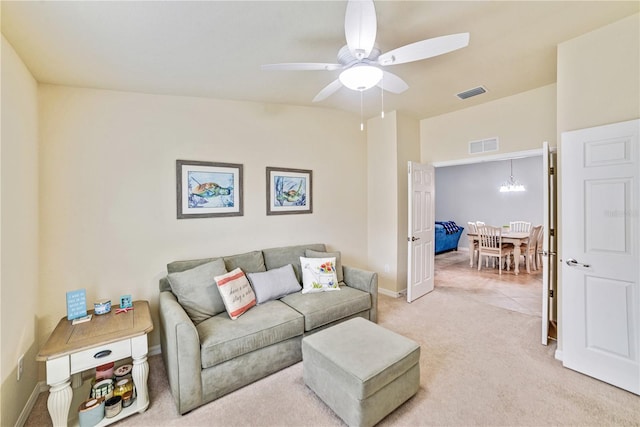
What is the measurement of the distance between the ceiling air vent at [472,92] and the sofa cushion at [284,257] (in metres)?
Result: 2.67

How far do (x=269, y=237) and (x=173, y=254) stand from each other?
1.05 m

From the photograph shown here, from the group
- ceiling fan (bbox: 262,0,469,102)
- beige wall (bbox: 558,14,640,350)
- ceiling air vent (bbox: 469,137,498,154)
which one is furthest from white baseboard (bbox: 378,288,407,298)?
ceiling fan (bbox: 262,0,469,102)

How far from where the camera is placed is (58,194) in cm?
224

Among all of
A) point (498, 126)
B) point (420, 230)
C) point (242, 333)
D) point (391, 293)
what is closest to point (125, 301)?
point (242, 333)

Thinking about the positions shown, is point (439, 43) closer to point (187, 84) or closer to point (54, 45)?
point (187, 84)

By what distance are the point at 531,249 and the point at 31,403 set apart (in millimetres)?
7410

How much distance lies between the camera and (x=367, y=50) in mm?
1533

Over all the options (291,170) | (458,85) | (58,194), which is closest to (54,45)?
(58,194)

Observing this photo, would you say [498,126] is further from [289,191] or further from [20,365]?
[20,365]

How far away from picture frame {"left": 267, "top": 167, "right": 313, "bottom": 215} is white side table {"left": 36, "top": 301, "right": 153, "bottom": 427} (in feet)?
5.82

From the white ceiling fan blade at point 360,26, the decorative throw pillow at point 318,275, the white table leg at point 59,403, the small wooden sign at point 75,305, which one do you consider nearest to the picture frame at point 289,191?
the decorative throw pillow at point 318,275

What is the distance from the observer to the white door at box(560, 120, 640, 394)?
195cm

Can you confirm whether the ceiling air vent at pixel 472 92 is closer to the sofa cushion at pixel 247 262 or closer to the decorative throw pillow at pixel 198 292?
the sofa cushion at pixel 247 262

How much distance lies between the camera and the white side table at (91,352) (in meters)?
1.59
